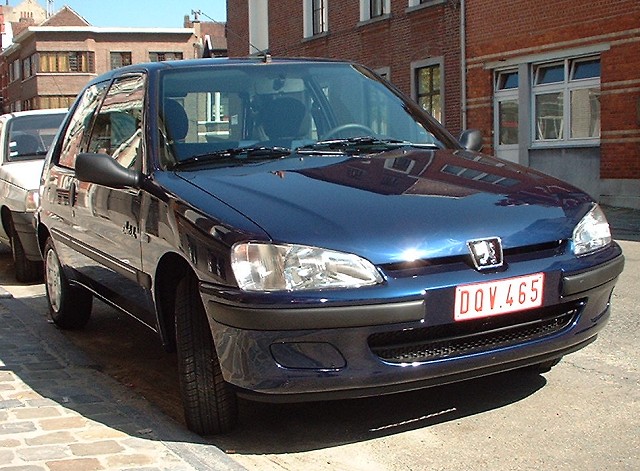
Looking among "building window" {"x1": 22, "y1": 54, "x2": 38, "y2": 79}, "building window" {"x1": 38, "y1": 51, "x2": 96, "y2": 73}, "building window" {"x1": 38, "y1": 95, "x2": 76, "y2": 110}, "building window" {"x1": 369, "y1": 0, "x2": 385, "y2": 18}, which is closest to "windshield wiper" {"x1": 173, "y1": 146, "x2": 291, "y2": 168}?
"building window" {"x1": 369, "y1": 0, "x2": 385, "y2": 18}

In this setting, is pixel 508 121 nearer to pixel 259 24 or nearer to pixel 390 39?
pixel 390 39

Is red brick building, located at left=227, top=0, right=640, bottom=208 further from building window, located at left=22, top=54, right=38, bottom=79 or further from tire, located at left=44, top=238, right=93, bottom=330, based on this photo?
building window, located at left=22, top=54, right=38, bottom=79

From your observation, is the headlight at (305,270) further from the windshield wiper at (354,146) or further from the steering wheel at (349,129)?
the steering wheel at (349,129)

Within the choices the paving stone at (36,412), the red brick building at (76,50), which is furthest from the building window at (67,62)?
the paving stone at (36,412)

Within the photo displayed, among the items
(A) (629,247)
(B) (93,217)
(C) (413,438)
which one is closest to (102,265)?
(B) (93,217)

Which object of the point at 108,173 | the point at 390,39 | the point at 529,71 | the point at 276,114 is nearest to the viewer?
the point at 108,173

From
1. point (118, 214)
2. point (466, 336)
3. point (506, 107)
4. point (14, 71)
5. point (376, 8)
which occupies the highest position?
point (14, 71)

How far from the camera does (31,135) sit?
415 inches

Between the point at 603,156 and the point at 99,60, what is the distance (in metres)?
57.4

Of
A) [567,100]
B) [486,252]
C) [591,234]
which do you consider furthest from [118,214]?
[567,100]

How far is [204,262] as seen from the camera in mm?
3830

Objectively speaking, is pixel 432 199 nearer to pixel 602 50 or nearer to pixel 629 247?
pixel 629 247

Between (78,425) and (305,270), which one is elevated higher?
(305,270)

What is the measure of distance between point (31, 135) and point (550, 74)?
39.2 ft
